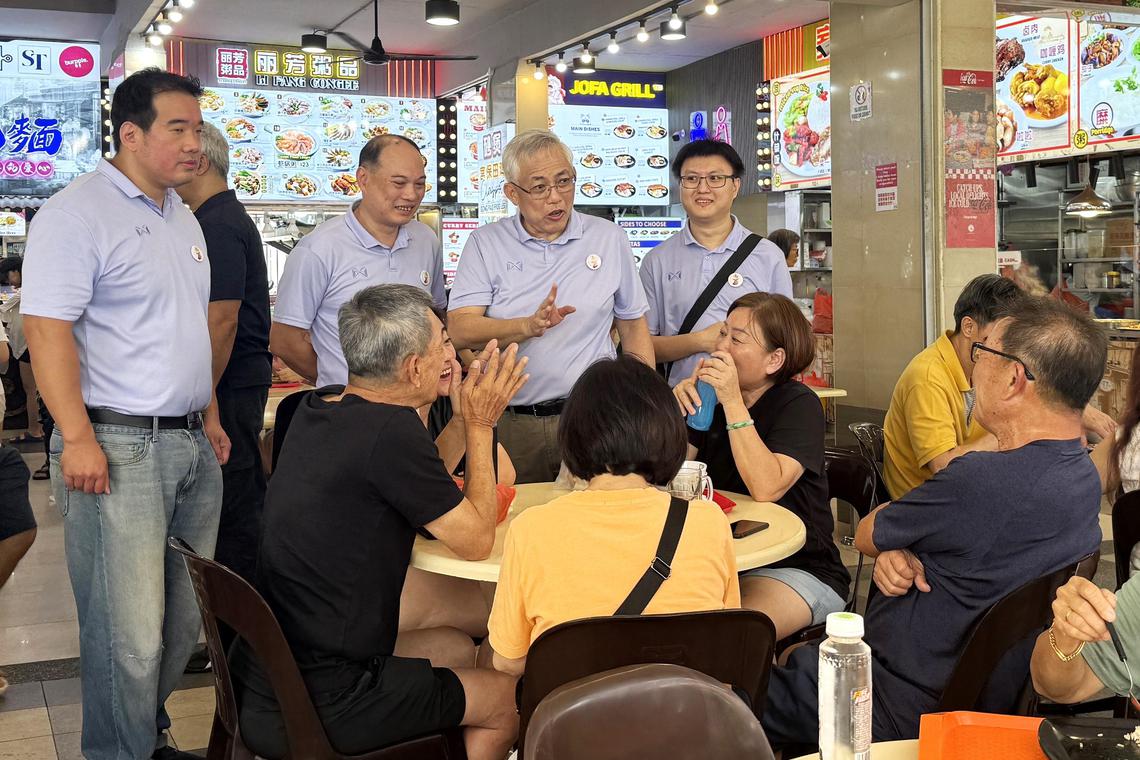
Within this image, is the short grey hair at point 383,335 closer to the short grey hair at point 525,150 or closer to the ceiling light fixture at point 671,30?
the short grey hair at point 525,150

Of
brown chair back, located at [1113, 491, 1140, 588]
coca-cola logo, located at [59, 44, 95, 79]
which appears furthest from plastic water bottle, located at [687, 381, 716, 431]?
coca-cola logo, located at [59, 44, 95, 79]

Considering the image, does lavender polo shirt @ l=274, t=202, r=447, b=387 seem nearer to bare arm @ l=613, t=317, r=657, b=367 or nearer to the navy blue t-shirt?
bare arm @ l=613, t=317, r=657, b=367

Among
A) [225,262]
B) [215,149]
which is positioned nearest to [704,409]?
[225,262]

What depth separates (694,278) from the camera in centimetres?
455

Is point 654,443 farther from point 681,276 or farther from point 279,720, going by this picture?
point 681,276

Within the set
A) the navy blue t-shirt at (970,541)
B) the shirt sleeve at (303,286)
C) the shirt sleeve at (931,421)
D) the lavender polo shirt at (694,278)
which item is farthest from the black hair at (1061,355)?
the shirt sleeve at (303,286)

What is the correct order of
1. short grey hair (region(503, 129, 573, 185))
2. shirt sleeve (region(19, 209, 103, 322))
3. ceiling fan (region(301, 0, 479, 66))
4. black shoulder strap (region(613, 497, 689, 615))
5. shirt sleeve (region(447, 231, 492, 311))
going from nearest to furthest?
black shoulder strap (region(613, 497, 689, 615)), shirt sleeve (region(19, 209, 103, 322)), short grey hair (region(503, 129, 573, 185)), shirt sleeve (region(447, 231, 492, 311)), ceiling fan (region(301, 0, 479, 66))

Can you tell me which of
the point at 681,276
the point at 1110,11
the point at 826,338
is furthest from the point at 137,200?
the point at 826,338

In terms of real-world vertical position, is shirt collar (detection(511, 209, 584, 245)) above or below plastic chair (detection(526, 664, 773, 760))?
above

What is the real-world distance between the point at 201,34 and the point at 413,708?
12124mm

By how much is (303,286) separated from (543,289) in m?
0.93

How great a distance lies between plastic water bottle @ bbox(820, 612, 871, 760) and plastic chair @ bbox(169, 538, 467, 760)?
4.14 ft

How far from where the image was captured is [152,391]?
10.4 feet

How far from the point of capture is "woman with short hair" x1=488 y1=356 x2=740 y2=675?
2.19 m
